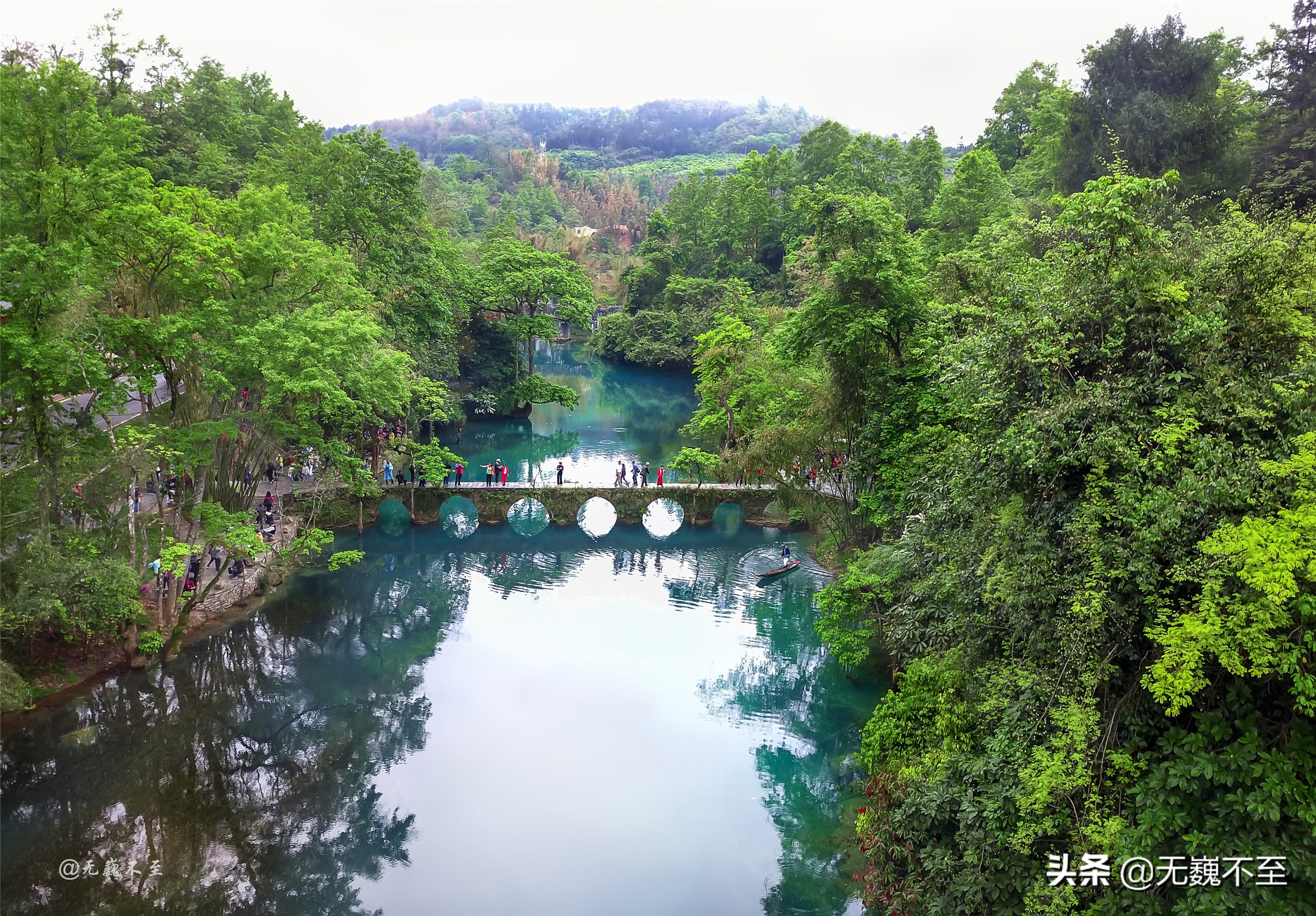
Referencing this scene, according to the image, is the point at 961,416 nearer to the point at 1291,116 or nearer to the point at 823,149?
the point at 1291,116

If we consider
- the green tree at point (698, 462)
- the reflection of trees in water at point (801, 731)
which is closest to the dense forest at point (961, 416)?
the green tree at point (698, 462)

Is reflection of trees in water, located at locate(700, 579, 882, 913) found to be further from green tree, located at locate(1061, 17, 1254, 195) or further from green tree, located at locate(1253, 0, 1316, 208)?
green tree, located at locate(1061, 17, 1254, 195)

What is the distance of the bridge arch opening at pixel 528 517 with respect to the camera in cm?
3244

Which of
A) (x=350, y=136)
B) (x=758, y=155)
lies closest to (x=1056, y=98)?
(x=758, y=155)

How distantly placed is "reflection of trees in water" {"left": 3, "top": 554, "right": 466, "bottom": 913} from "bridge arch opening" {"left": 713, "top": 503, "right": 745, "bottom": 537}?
12999 millimetres

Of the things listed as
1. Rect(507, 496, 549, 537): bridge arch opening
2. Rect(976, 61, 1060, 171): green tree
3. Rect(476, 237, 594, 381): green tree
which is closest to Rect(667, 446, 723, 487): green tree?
Rect(507, 496, 549, 537): bridge arch opening

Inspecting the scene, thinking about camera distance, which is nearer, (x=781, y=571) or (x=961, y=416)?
(x=961, y=416)

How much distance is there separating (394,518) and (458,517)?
8.41ft

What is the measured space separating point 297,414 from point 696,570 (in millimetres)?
14454

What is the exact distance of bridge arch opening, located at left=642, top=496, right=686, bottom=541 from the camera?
1282 inches

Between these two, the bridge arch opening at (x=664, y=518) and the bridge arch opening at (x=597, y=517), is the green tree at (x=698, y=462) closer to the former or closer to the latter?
the bridge arch opening at (x=664, y=518)

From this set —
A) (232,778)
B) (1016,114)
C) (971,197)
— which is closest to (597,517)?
(232,778)

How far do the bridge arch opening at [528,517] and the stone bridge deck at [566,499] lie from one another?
0.69m

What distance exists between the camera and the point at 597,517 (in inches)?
1346
